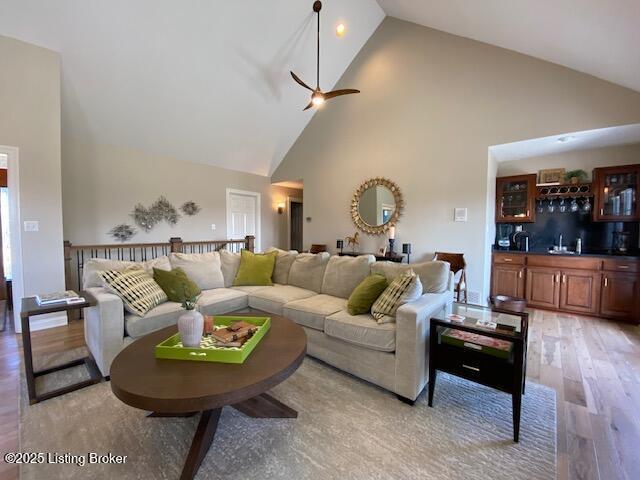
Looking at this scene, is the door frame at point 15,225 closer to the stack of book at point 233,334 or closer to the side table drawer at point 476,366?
the stack of book at point 233,334

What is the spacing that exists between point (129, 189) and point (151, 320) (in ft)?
11.0

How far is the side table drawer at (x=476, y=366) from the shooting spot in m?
1.74

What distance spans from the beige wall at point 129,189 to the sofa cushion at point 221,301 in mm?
2641

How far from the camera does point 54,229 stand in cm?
345

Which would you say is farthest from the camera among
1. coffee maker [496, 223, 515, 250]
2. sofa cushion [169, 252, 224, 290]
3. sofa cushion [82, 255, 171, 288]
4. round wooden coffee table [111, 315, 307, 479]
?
coffee maker [496, 223, 515, 250]

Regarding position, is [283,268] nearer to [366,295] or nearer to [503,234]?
[366,295]

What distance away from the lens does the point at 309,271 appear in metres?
3.41

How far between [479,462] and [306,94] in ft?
19.0

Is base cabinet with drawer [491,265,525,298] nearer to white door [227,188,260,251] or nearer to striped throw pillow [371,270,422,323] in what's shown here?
striped throw pillow [371,270,422,323]

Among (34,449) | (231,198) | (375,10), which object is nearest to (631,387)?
(34,449)

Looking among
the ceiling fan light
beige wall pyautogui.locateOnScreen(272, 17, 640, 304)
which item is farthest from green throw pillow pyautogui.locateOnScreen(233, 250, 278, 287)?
beige wall pyautogui.locateOnScreen(272, 17, 640, 304)

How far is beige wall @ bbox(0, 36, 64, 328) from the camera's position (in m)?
3.13

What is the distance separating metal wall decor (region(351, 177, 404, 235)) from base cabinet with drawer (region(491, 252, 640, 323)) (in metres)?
1.76

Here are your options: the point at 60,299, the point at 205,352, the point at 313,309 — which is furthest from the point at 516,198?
the point at 60,299
